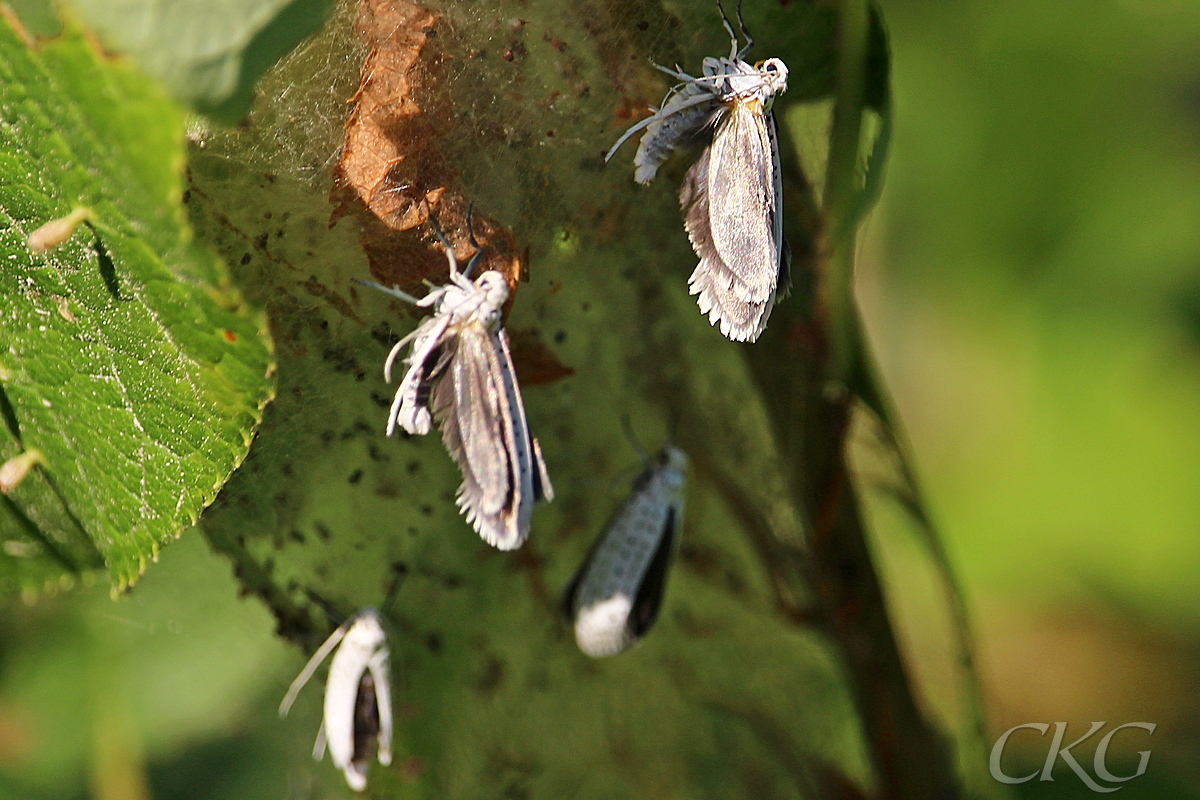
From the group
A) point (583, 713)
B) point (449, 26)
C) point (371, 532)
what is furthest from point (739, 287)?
point (583, 713)

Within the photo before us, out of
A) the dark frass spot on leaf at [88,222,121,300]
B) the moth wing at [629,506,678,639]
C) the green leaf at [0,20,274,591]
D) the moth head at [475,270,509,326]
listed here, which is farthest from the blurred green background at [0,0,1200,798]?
the dark frass spot on leaf at [88,222,121,300]

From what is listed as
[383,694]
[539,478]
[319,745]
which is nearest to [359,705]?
[383,694]

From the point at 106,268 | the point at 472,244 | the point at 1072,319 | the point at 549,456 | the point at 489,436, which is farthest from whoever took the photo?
the point at 1072,319

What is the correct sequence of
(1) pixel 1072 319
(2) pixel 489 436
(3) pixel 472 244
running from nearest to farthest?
1. (3) pixel 472 244
2. (2) pixel 489 436
3. (1) pixel 1072 319

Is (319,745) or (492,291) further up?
(492,291)

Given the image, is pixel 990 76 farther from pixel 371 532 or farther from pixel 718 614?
pixel 371 532

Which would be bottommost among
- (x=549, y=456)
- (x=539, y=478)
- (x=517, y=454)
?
(x=549, y=456)

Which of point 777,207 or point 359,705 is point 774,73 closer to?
point 777,207

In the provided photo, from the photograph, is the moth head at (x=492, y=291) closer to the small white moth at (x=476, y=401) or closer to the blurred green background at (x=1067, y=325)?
the small white moth at (x=476, y=401)

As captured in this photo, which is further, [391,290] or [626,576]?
[626,576]
